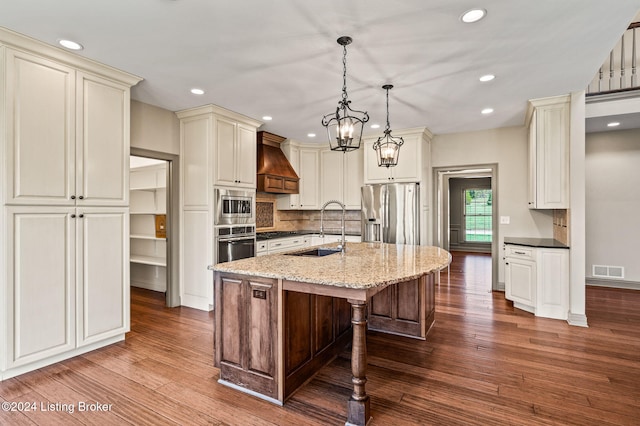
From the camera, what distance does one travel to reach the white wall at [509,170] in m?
4.95

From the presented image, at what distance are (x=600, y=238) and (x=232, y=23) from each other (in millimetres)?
6271

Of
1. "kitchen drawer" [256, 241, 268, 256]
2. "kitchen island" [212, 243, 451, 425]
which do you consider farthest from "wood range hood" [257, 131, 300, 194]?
"kitchen island" [212, 243, 451, 425]

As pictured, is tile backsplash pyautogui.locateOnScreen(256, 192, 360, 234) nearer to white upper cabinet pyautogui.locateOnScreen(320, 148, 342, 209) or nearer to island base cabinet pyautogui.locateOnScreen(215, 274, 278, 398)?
white upper cabinet pyautogui.locateOnScreen(320, 148, 342, 209)

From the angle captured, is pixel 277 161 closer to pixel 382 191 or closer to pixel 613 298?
pixel 382 191

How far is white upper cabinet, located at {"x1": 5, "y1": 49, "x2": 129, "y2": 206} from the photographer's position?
8.16ft

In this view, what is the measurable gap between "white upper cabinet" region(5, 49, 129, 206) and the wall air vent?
6.93 metres

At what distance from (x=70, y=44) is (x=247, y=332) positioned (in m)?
2.71

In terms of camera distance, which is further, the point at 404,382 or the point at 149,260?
the point at 149,260

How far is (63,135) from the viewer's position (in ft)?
9.03

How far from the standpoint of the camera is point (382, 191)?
555 cm

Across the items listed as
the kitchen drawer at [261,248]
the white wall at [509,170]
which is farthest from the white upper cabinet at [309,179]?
the white wall at [509,170]

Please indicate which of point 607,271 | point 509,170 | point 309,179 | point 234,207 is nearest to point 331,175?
point 309,179

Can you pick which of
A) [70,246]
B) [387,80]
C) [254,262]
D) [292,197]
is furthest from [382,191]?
[70,246]

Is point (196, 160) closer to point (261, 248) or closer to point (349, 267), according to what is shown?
point (261, 248)
